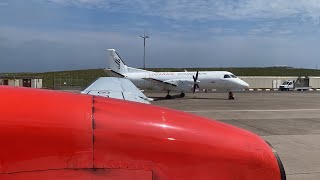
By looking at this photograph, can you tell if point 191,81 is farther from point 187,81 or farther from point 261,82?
point 261,82

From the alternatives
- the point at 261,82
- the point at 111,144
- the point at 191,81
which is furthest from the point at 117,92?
the point at 261,82

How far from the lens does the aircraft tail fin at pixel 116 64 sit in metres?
38.5

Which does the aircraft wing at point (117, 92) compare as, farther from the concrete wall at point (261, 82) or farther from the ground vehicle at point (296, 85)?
the concrete wall at point (261, 82)

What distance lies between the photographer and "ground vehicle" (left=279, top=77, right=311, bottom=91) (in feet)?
190

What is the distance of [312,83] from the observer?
6353 centimetres

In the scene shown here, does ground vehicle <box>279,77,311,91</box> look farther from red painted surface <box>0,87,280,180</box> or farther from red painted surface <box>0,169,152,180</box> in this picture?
red painted surface <box>0,169,152,180</box>

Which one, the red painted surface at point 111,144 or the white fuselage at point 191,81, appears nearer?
the red painted surface at point 111,144

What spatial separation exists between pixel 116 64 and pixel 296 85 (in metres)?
33.9

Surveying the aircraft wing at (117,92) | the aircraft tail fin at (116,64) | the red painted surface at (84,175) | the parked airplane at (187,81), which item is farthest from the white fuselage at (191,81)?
the red painted surface at (84,175)

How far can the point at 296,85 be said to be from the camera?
60.2 meters

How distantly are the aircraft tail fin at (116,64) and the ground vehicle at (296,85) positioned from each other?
97.6ft

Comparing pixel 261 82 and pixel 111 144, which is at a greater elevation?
pixel 111 144

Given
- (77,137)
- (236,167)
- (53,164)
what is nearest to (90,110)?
(77,137)

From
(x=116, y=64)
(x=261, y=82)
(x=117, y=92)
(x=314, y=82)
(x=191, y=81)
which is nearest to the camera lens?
(x=117, y=92)
